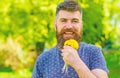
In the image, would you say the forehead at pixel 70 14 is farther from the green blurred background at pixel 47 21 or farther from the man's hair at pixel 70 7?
the green blurred background at pixel 47 21

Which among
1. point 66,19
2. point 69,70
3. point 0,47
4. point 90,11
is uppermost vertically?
point 66,19

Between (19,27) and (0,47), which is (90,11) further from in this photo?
(0,47)

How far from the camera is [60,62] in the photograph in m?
3.89

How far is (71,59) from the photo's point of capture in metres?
3.43

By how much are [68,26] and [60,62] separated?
367 millimetres

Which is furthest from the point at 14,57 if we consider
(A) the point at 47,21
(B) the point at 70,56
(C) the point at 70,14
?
(B) the point at 70,56

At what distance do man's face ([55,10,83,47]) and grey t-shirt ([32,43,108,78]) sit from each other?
17cm

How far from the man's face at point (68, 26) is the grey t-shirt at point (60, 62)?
17 cm

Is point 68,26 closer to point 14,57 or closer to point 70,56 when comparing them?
point 70,56

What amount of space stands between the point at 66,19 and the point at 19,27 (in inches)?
544

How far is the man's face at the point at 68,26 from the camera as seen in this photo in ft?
12.2

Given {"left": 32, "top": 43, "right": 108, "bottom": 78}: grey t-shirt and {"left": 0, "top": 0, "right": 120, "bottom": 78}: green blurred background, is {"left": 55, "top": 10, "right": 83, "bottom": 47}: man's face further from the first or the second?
{"left": 0, "top": 0, "right": 120, "bottom": 78}: green blurred background

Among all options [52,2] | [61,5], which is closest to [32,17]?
[52,2]

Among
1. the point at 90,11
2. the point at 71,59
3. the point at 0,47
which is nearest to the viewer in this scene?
the point at 71,59
